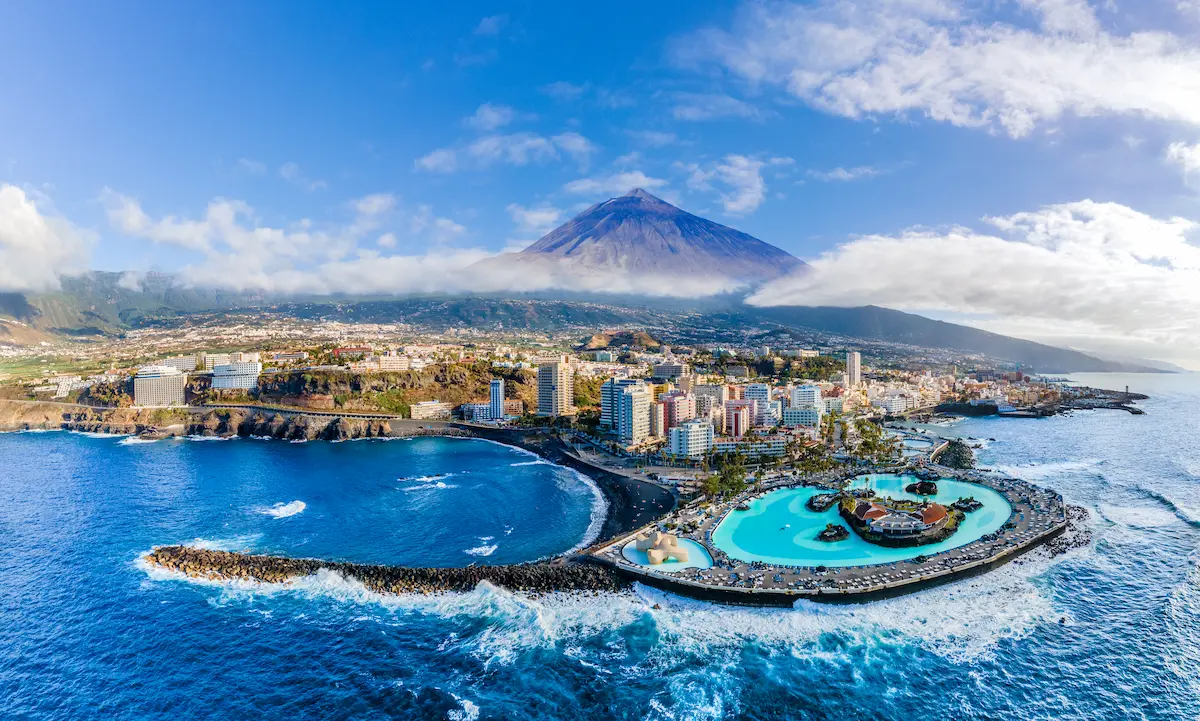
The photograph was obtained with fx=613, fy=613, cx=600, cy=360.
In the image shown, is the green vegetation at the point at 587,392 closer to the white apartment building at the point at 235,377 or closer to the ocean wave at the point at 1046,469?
the white apartment building at the point at 235,377

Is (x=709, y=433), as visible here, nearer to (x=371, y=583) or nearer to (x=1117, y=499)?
(x=1117, y=499)

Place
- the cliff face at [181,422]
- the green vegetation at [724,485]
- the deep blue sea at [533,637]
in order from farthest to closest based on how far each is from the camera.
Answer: the cliff face at [181,422] < the green vegetation at [724,485] < the deep blue sea at [533,637]

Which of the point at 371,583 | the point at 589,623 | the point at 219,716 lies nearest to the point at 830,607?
the point at 589,623

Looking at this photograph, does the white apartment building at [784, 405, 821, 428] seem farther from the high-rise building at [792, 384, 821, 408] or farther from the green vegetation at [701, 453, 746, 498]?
the green vegetation at [701, 453, 746, 498]

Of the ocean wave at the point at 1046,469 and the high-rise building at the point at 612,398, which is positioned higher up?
the high-rise building at the point at 612,398

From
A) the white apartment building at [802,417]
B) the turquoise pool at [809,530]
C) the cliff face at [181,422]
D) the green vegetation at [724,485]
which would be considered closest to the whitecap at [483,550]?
the turquoise pool at [809,530]

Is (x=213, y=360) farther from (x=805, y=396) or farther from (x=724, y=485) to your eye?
(x=724, y=485)

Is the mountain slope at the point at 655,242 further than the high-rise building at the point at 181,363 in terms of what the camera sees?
Yes
